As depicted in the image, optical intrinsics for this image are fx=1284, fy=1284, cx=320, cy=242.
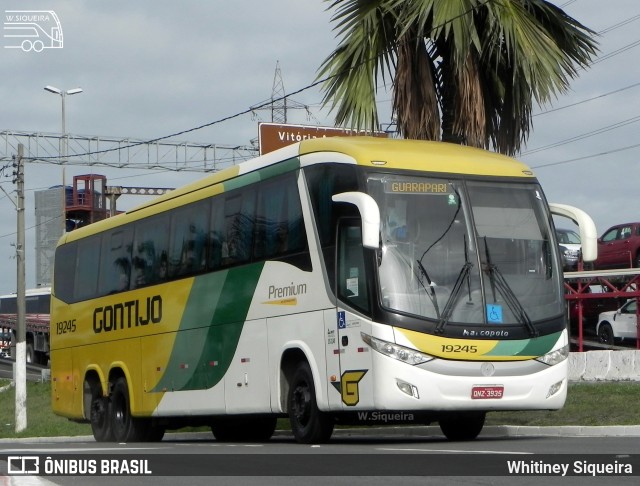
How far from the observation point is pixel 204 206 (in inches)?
752

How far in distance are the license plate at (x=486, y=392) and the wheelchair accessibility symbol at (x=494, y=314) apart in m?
0.77

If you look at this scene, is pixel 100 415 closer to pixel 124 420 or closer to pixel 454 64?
pixel 124 420

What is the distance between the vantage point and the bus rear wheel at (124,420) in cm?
2162

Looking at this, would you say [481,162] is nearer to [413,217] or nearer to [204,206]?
[413,217]

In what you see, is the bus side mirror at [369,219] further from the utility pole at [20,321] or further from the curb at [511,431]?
the utility pole at [20,321]

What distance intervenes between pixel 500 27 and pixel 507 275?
20.9 feet

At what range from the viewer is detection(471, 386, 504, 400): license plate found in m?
14.6

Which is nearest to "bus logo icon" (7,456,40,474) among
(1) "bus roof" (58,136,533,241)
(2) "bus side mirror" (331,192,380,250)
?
(2) "bus side mirror" (331,192,380,250)

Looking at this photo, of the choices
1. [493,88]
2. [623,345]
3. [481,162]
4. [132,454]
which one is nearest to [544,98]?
[493,88]

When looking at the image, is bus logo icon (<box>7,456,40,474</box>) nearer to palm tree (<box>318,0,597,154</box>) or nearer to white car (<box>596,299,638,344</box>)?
palm tree (<box>318,0,597,154</box>)

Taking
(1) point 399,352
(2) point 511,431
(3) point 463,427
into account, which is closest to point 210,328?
(3) point 463,427

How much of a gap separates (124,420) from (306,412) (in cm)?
690

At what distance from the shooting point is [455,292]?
1477 cm

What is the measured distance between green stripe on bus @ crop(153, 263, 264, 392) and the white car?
1829cm
